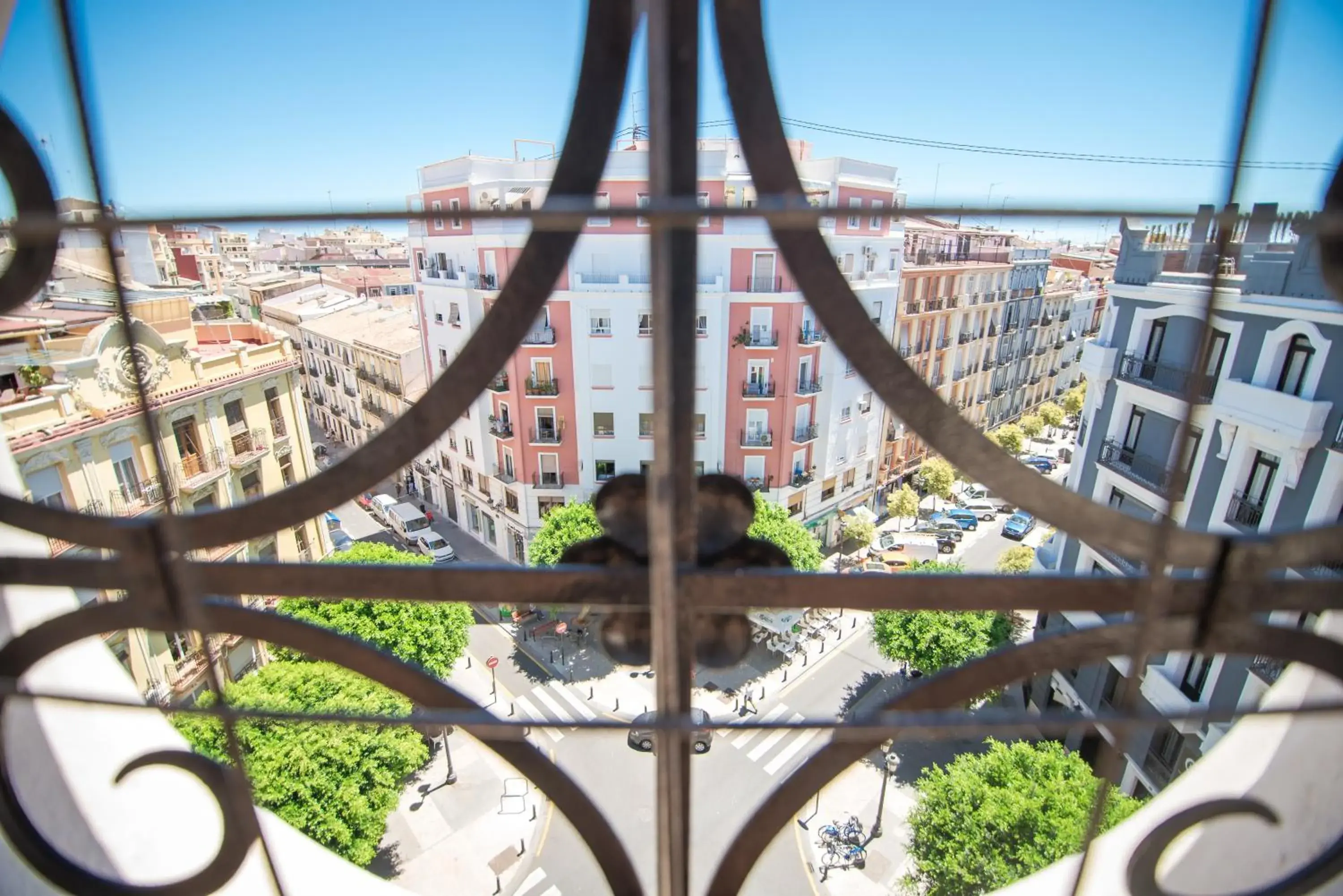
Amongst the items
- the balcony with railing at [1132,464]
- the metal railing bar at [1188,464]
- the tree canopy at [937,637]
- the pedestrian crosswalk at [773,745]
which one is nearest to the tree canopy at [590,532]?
the tree canopy at [937,637]

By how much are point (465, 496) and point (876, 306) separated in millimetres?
10759

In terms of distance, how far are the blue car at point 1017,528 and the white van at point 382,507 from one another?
16.1 m

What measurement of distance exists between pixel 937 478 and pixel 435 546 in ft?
42.2

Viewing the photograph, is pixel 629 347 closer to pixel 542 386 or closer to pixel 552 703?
pixel 542 386

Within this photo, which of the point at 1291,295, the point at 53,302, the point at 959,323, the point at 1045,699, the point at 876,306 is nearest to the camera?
the point at 1291,295

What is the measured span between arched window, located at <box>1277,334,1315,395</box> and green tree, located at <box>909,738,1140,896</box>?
4.32 metres

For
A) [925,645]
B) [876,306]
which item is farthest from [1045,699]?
[876,306]

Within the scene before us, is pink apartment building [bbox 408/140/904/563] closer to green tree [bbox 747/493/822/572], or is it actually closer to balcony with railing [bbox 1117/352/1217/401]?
green tree [bbox 747/493/822/572]

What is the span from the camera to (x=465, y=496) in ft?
53.1

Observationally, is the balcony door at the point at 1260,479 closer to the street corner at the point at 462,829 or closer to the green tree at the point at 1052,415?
the street corner at the point at 462,829

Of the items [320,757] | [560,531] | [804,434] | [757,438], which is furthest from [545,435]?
[320,757]

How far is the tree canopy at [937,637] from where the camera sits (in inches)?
383

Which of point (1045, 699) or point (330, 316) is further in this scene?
point (330, 316)

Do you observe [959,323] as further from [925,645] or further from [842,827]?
[842,827]
